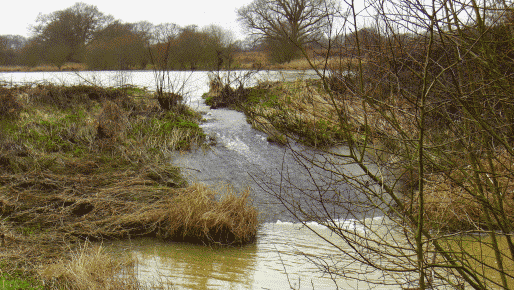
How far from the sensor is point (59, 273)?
12.4 ft

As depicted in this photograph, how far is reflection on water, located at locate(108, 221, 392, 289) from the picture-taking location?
166 inches

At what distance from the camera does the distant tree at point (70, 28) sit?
26875mm

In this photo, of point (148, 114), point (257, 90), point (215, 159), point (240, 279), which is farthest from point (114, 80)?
point (240, 279)

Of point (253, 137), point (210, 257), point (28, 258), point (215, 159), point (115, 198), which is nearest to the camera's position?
point (28, 258)

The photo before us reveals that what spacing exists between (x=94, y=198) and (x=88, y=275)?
7.98 ft

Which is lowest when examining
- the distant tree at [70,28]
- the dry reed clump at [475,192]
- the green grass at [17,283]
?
the green grass at [17,283]

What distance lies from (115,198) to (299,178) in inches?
135

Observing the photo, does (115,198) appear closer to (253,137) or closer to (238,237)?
(238,237)

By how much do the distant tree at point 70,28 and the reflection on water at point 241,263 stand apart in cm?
2282

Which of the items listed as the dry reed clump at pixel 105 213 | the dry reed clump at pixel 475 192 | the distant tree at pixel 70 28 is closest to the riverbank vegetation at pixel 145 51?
the distant tree at pixel 70 28

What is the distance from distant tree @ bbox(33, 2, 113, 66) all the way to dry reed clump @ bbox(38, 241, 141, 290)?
77.0 ft

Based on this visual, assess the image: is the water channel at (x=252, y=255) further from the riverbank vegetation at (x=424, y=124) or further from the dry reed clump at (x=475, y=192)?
the dry reed clump at (x=475, y=192)

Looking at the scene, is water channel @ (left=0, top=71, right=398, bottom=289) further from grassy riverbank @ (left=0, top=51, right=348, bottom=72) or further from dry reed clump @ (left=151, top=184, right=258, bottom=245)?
grassy riverbank @ (left=0, top=51, right=348, bottom=72)

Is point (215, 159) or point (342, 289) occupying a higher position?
→ point (215, 159)
